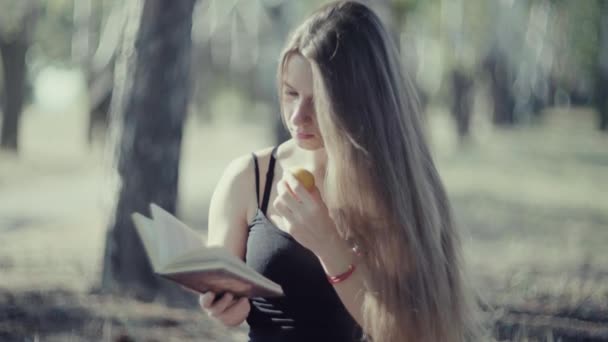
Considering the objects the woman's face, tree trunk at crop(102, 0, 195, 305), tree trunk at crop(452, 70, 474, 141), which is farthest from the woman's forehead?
tree trunk at crop(452, 70, 474, 141)

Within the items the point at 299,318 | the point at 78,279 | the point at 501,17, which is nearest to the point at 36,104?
the point at 501,17

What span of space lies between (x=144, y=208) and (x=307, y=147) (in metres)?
4.04

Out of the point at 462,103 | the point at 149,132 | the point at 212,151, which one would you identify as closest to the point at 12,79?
the point at 212,151

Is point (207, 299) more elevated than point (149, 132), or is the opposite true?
point (149, 132)

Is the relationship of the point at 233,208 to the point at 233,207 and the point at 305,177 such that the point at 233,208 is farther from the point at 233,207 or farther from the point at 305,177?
the point at 305,177

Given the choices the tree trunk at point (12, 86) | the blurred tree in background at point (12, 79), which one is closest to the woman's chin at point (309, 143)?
the blurred tree in background at point (12, 79)

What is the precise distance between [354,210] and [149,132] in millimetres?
4081

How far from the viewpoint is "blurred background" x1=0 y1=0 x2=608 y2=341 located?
6105 mm

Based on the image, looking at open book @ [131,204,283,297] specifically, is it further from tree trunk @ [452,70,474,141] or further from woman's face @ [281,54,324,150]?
tree trunk @ [452,70,474,141]

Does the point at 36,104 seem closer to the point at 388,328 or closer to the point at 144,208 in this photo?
the point at 144,208

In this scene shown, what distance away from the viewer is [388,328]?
7.50ft

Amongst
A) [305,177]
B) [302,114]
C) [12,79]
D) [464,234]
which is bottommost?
[464,234]

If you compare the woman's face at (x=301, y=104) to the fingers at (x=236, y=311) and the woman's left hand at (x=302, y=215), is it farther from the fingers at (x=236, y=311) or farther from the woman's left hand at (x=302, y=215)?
the fingers at (x=236, y=311)

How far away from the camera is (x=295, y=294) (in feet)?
7.95
